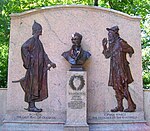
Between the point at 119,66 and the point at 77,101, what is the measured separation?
1.71m

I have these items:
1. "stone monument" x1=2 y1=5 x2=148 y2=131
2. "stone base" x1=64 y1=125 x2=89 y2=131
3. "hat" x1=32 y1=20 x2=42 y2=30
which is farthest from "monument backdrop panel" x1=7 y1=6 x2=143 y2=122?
"stone base" x1=64 y1=125 x2=89 y2=131

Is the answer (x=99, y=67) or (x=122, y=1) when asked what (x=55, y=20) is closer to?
(x=99, y=67)

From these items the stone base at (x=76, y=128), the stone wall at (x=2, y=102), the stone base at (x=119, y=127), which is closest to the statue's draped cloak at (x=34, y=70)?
the stone wall at (x=2, y=102)

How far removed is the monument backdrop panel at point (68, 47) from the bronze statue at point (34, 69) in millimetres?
134

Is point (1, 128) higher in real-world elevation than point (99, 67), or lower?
lower

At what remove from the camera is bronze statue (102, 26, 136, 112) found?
7.65 meters

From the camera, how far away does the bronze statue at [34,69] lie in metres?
7.54

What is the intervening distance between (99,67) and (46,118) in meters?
2.18

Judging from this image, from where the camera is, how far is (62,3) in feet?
42.8

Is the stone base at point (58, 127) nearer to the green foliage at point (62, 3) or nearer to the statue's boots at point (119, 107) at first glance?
the statue's boots at point (119, 107)

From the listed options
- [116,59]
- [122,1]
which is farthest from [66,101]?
[122,1]

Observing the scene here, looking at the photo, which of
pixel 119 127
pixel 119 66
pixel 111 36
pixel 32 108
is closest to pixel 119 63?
pixel 119 66

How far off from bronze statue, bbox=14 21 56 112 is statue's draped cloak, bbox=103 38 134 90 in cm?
176

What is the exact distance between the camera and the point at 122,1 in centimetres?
1363
